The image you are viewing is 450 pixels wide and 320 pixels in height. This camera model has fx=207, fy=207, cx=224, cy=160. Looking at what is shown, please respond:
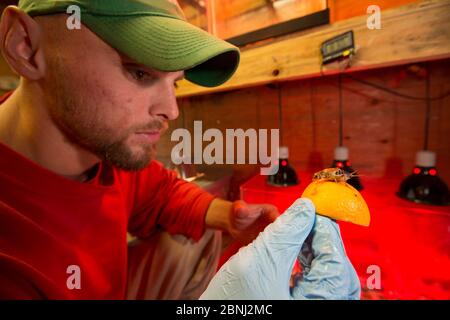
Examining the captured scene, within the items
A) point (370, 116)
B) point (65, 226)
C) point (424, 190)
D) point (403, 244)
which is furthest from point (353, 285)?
point (370, 116)

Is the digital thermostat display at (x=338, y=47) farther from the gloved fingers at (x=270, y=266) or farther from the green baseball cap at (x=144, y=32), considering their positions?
the gloved fingers at (x=270, y=266)

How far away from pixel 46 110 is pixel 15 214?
0.24 m

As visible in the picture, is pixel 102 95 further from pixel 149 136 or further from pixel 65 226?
pixel 65 226

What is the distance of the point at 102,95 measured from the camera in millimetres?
424

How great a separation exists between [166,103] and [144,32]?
135 millimetres

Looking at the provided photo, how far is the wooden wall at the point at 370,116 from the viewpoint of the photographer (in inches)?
29.1

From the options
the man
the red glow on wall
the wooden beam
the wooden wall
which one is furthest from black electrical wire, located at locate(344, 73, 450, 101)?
the man

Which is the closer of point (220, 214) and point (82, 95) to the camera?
point (82, 95)

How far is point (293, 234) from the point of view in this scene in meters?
0.29

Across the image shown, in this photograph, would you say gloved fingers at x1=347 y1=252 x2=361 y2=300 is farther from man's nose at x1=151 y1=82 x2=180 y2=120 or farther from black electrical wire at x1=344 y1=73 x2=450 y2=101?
black electrical wire at x1=344 y1=73 x2=450 y2=101
